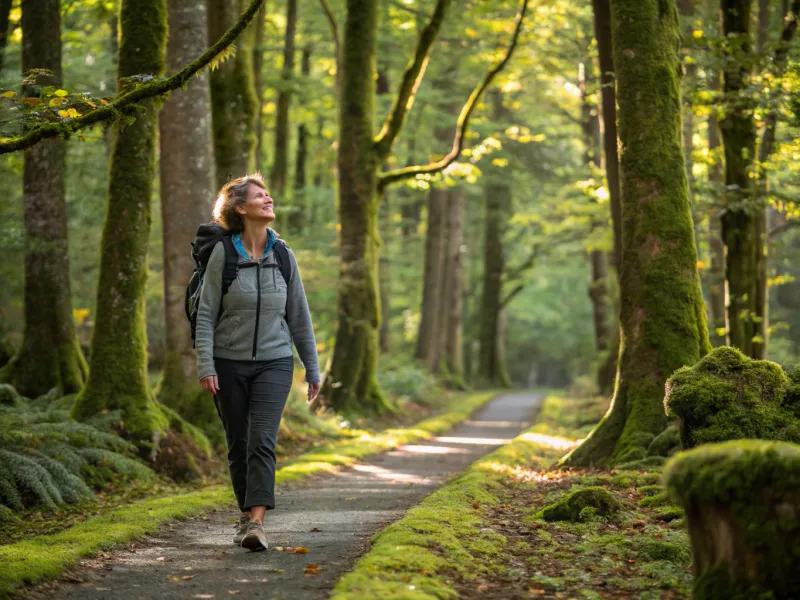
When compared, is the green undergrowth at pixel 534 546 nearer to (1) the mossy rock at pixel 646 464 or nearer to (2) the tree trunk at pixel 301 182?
(1) the mossy rock at pixel 646 464

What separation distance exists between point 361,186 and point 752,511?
15406mm

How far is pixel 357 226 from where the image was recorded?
62.1 ft

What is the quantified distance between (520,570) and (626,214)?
19.2 ft

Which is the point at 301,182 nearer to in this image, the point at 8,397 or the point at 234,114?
the point at 234,114

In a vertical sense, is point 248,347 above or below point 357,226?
below

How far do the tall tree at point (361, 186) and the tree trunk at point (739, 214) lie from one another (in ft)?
19.1

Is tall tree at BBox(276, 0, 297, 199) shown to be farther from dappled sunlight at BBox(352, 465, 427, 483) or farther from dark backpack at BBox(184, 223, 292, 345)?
dark backpack at BBox(184, 223, 292, 345)

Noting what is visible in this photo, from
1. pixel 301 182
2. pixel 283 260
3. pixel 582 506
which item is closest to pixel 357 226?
pixel 582 506

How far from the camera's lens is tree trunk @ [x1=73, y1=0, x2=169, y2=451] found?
10.4 metres

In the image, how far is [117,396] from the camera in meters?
10.4

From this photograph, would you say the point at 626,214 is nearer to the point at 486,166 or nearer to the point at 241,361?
the point at 241,361

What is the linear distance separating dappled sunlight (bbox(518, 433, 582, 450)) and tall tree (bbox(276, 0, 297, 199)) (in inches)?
484

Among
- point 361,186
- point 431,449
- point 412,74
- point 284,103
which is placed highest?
point 284,103

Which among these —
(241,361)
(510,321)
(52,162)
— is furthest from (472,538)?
(510,321)
